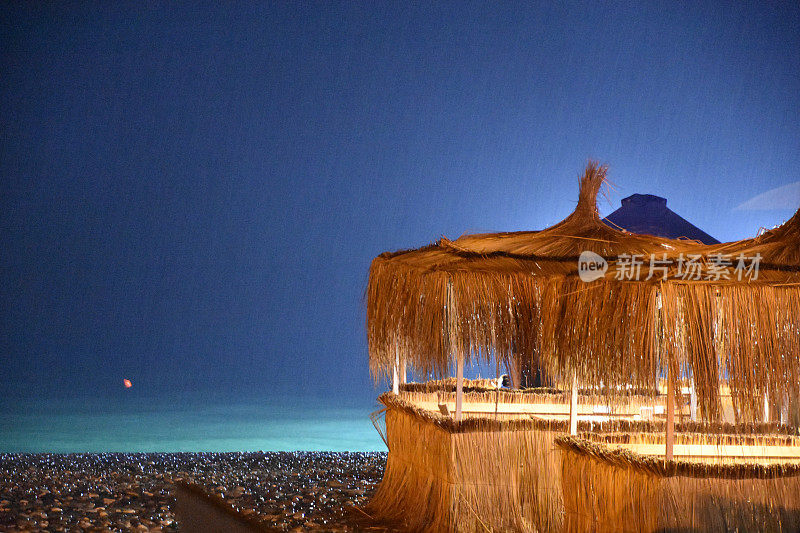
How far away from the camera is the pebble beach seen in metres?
5.02

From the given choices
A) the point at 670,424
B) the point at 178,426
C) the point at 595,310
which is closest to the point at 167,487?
the point at 595,310

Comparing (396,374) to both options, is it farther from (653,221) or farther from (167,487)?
(653,221)

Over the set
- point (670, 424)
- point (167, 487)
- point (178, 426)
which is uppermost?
point (670, 424)

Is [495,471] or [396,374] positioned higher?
[396,374]

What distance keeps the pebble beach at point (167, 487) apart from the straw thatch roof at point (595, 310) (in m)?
1.19

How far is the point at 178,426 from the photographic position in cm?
1479

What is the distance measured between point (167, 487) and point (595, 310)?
3877mm

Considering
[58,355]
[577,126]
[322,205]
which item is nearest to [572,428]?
[577,126]

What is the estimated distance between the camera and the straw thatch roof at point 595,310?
352cm

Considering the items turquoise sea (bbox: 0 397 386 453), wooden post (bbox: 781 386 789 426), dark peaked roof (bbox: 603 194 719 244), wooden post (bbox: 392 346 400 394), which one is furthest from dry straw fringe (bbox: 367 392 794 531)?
turquoise sea (bbox: 0 397 386 453)

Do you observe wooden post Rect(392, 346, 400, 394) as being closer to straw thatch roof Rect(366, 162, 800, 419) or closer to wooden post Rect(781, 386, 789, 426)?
straw thatch roof Rect(366, 162, 800, 419)

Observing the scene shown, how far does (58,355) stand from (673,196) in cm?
1980

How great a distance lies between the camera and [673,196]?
16.1m

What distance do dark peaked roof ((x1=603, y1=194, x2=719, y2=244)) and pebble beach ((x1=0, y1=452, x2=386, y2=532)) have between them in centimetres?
353
